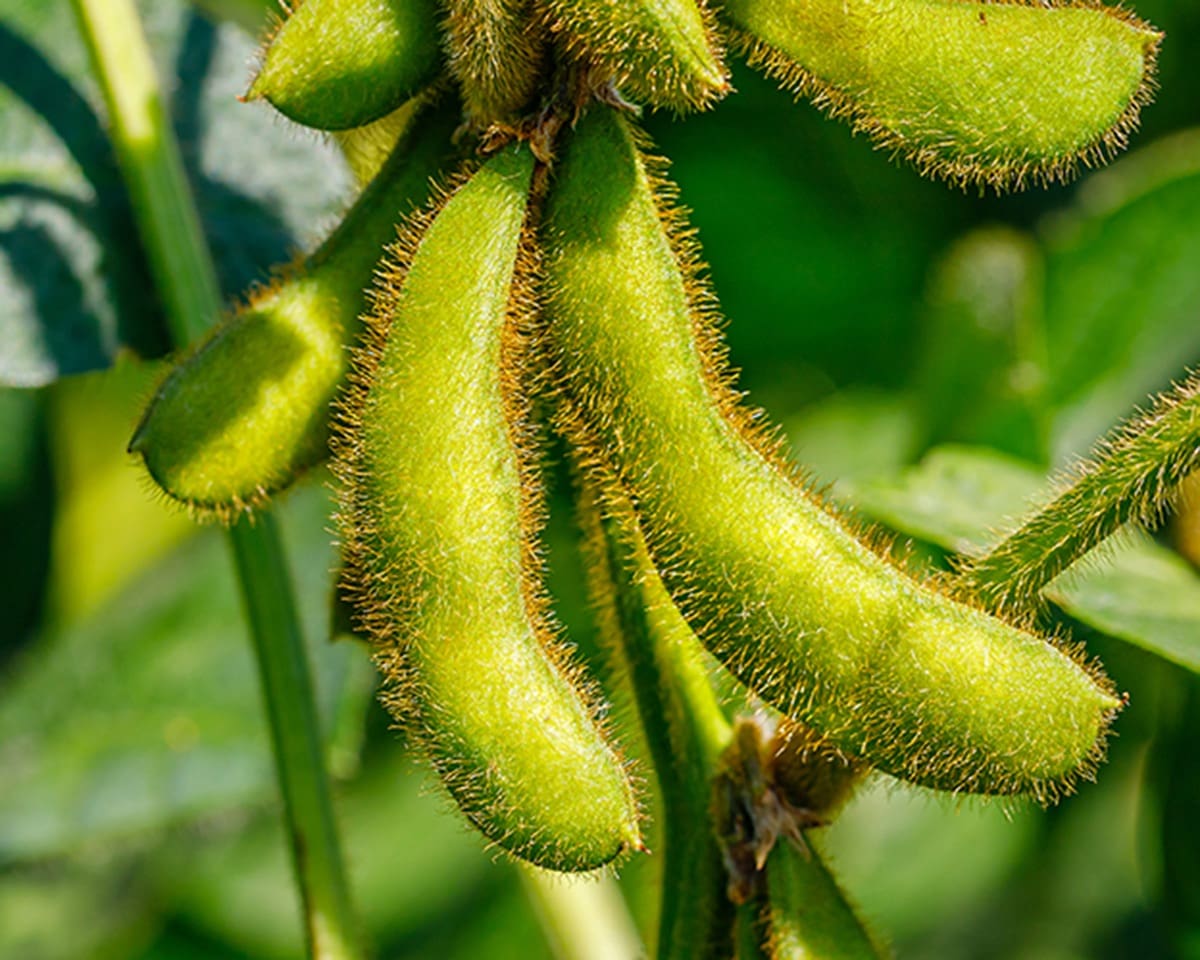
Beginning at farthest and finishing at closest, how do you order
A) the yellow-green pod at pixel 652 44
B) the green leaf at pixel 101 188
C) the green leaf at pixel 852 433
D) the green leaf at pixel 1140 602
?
the green leaf at pixel 852 433 < the green leaf at pixel 101 188 < the green leaf at pixel 1140 602 < the yellow-green pod at pixel 652 44

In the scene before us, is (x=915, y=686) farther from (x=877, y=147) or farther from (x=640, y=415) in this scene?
(x=877, y=147)

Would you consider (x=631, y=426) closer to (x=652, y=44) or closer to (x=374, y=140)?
(x=652, y=44)

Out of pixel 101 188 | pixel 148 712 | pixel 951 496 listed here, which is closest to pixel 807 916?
pixel 951 496

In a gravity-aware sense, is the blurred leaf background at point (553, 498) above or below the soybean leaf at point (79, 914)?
above

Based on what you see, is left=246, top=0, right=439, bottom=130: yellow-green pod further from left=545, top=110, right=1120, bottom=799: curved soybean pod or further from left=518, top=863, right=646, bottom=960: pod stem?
left=518, top=863, right=646, bottom=960: pod stem

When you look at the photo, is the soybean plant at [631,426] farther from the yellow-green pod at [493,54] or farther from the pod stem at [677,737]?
the pod stem at [677,737]

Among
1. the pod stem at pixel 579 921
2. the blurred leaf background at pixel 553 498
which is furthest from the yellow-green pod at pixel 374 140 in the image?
the pod stem at pixel 579 921
